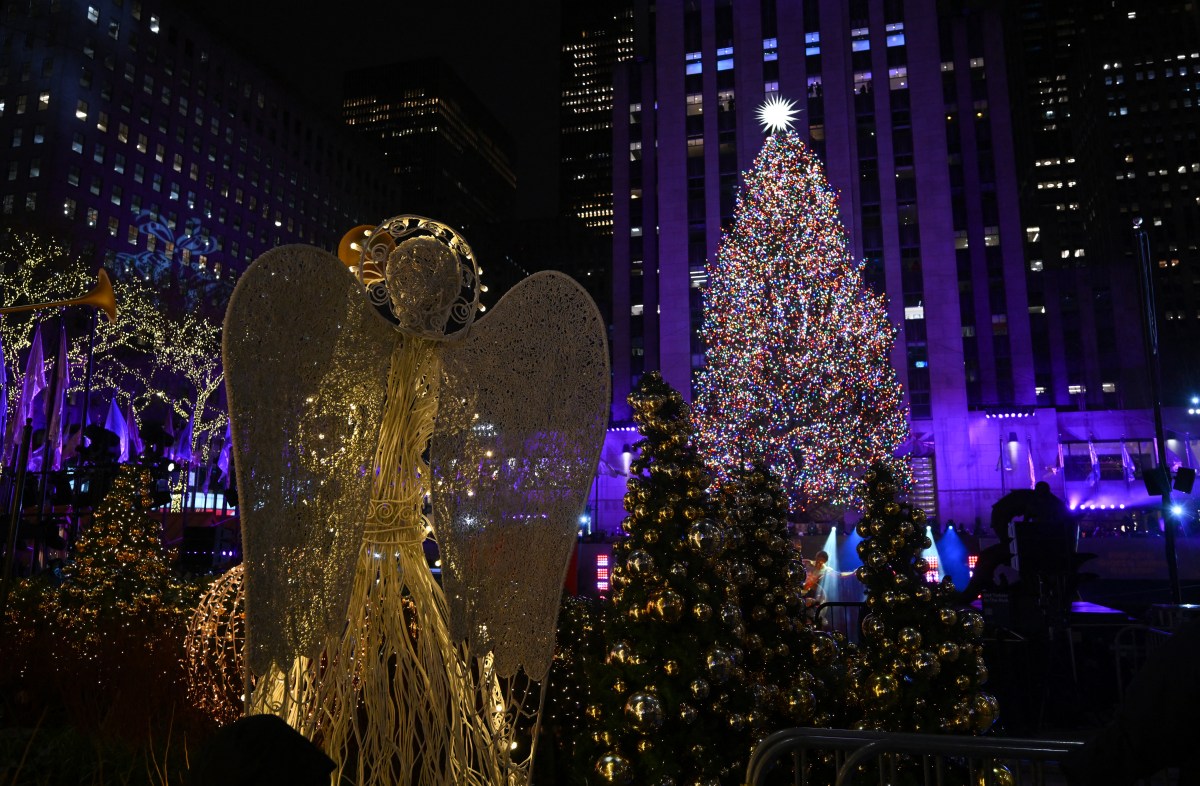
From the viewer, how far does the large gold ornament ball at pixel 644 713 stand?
181 inches

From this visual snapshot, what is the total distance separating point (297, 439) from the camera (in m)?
3.52

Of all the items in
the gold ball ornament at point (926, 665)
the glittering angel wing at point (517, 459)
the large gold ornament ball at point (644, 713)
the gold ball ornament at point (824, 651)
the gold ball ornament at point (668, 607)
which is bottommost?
the large gold ornament ball at point (644, 713)

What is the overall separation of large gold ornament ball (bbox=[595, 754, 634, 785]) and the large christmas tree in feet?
67.1

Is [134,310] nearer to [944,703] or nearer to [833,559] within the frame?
[833,559]

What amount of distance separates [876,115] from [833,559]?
33.7 meters

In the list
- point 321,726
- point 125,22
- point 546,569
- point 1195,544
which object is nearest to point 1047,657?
point 546,569

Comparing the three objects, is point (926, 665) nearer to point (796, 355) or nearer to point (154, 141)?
point (796, 355)

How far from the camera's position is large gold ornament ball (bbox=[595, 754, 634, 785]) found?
460 centimetres

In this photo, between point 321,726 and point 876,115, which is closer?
point 321,726

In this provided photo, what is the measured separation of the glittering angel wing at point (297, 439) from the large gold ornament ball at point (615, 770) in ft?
6.55

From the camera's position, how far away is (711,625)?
4941 millimetres

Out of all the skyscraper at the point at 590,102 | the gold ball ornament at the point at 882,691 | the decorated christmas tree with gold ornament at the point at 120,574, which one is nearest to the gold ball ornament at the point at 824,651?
the gold ball ornament at the point at 882,691

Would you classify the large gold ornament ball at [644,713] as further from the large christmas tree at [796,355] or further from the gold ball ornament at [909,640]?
the large christmas tree at [796,355]

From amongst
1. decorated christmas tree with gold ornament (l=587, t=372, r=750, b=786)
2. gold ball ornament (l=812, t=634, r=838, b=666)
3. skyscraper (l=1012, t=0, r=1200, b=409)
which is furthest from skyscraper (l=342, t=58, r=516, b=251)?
decorated christmas tree with gold ornament (l=587, t=372, r=750, b=786)
